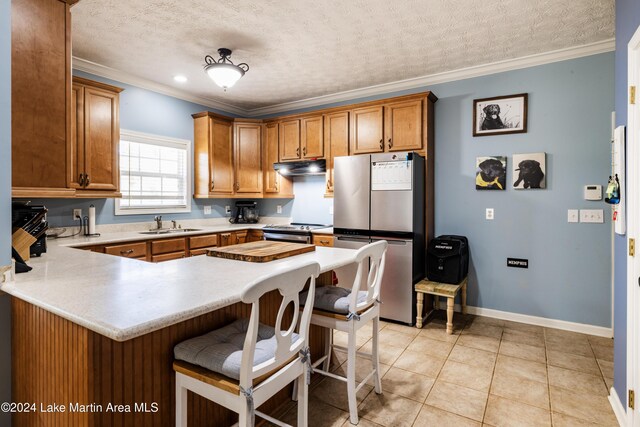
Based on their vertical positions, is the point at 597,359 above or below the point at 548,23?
below

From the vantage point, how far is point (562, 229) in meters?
3.31

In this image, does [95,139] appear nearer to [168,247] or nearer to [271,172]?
[168,247]

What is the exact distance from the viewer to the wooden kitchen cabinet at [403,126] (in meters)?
3.75

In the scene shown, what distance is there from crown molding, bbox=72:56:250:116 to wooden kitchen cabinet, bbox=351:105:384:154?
212 cm

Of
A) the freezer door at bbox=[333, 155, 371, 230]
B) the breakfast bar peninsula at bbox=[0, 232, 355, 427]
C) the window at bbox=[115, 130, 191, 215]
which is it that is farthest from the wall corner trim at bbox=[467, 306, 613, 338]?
the window at bbox=[115, 130, 191, 215]

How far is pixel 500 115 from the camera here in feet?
11.8

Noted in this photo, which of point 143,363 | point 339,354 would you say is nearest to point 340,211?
point 339,354

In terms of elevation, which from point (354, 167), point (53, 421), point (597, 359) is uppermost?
point (354, 167)

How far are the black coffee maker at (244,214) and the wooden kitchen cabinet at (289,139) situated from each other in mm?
957

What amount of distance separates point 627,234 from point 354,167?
2.44 m

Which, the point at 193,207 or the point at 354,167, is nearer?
the point at 354,167

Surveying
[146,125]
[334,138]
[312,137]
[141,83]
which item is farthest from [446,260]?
[141,83]

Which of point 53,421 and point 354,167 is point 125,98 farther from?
point 53,421

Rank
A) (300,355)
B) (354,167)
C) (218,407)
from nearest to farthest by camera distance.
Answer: (300,355), (218,407), (354,167)
